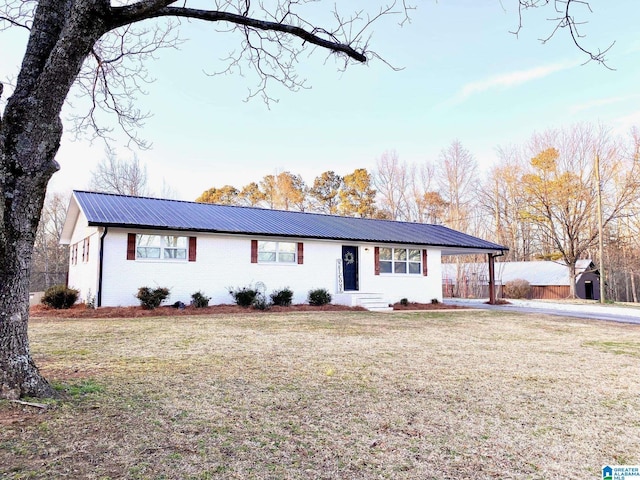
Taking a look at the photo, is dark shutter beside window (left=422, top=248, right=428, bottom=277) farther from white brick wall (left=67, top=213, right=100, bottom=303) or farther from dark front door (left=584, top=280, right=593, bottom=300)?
dark front door (left=584, top=280, right=593, bottom=300)

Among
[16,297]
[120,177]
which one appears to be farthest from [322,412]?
[120,177]

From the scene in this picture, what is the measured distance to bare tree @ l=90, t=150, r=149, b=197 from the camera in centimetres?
3122

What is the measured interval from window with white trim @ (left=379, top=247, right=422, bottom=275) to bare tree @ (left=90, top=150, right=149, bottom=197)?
2244 centimetres

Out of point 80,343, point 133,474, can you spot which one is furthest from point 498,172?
point 133,474

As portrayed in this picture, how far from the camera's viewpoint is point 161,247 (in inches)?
543

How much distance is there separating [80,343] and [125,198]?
10.7 m

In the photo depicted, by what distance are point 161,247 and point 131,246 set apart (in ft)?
3.22

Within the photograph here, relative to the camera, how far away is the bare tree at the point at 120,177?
1229 inches

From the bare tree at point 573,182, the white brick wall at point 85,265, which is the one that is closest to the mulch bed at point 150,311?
the white brick wall at point 85,265

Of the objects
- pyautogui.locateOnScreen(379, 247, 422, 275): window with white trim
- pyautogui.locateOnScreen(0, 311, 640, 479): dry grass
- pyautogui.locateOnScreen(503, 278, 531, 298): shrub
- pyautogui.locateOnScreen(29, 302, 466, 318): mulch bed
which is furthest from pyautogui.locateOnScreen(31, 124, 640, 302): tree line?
pyautogui.locateOnScreen(0, 311, 640, 479): dry grass

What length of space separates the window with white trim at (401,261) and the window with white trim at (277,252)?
4333 mm

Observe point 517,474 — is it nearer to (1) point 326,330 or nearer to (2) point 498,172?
(1) point 326,330

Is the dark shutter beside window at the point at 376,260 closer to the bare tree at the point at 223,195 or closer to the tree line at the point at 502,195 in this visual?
the tree line at the point at 502,195

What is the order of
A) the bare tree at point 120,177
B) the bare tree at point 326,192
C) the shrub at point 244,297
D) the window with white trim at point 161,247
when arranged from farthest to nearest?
the bare tree at point 326,192
the bare tree at point 120,177
the shrub at point 244,297
the window with white trim at point 161,247
